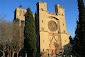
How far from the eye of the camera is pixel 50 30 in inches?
1097

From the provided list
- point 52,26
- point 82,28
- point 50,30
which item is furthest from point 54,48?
point 82,28

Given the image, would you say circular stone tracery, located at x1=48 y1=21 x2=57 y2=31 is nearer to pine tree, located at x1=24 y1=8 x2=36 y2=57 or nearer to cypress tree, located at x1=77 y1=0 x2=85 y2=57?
pine tree, located at x1=24 y1=8 x2=36 y2=57

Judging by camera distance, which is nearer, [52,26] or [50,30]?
[50,30]

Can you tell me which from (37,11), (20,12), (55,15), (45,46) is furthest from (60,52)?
(20,12)

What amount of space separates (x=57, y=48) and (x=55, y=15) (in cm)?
1047

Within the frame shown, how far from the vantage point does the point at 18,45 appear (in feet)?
64.0

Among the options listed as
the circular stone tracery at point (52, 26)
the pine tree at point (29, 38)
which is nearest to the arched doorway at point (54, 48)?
the circular stone tracery at point (52, 26)

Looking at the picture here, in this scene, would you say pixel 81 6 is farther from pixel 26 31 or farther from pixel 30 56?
pixel 30 56

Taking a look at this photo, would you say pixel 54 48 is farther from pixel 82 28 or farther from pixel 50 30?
pixel 82 28

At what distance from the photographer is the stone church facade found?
949 inches

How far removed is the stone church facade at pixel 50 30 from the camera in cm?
2411

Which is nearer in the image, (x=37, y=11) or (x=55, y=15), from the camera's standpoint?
(x=37, y=11)

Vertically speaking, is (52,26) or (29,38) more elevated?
(52,26)

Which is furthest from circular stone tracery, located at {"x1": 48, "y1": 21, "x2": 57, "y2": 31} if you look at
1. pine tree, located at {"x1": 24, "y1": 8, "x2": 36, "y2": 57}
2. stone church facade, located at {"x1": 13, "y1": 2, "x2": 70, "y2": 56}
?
pine tree, located at {"x1": 24, "y1": 8, "x2": 36, "y2": 57}
